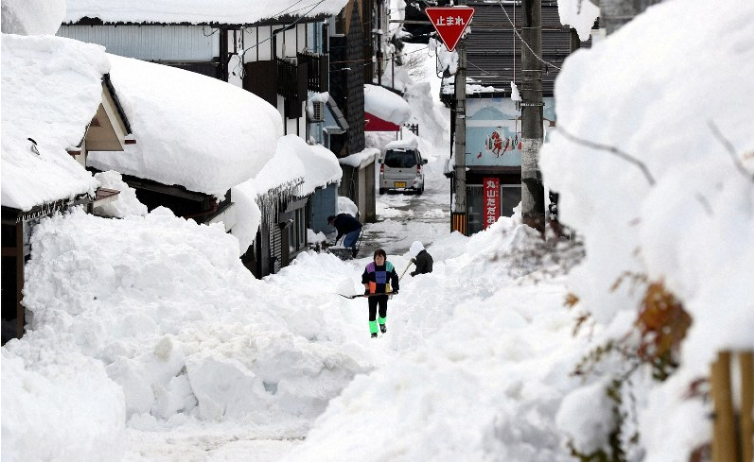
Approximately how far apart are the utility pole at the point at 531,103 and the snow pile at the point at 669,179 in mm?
7886

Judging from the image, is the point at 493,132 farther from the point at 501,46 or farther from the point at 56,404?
the point at 56,404

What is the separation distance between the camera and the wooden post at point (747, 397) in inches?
129

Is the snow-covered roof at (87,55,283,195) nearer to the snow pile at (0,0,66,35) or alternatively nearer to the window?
the snow pile at (0,0,66,35)

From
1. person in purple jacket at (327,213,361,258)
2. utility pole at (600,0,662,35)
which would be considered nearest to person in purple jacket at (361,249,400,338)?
utility pole at (600,0,662,35)

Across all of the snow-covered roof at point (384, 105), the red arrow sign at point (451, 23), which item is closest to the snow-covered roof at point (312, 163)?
the red arrow sign at point (451, 23)

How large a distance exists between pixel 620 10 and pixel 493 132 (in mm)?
23222

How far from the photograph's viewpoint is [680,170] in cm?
366

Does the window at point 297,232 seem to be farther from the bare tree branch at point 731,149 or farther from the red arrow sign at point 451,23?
the bare tree branch at point 731,149

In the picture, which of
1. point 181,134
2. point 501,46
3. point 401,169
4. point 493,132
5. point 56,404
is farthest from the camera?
point 401,169

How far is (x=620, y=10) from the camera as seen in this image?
5.51m

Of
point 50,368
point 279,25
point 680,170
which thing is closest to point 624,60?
point 680,170

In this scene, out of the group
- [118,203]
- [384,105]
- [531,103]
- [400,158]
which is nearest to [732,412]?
[531,103]

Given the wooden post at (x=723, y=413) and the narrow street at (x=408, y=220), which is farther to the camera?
the narrow street at (x=408, y=220)

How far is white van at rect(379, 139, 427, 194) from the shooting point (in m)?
47.2
